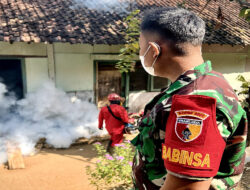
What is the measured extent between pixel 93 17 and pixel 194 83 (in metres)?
7.33

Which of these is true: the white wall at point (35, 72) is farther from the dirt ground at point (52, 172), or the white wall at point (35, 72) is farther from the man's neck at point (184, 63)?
the man's neck at point (184, 63)

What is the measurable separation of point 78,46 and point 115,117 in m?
3.34

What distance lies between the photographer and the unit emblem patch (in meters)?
0.83

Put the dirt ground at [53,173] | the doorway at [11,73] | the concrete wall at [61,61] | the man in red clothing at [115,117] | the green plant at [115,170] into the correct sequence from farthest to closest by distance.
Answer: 1. the doorway at [11,73]
2. the concrete wall at [61,61]
3. the man in red clothing at [115,117]
4. the dirt ground at [53,173]
5. the green plant at [115,170]

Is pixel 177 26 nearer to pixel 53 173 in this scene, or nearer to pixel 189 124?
pixel 189 124

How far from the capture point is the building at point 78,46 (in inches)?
250

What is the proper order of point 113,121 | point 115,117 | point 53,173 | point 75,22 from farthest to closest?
point 75,22
point 113,121
point 115,117
point 53,173

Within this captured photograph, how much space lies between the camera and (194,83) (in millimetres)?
955

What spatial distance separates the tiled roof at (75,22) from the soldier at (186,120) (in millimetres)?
5457

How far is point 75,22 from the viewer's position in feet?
23.2

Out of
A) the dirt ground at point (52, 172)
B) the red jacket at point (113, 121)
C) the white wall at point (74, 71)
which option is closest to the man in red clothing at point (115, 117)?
the red jacket at point (113, 121)

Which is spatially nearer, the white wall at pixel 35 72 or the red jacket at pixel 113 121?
the red jacket at pixel 113 121

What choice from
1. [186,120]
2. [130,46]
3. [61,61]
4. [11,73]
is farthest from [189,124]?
[11,73]

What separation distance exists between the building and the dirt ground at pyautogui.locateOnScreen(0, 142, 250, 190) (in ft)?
8.40
